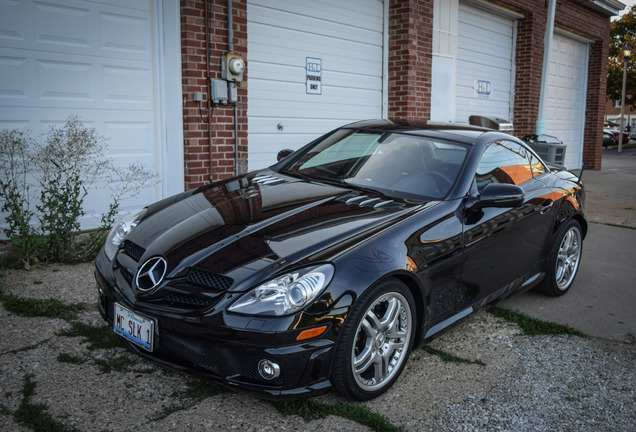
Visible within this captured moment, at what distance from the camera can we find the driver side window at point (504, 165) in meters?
3.89

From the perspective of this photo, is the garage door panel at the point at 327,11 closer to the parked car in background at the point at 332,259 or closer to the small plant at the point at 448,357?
the parked car in background at the point at 332,259

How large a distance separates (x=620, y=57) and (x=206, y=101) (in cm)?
3663

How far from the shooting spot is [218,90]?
6.74 m

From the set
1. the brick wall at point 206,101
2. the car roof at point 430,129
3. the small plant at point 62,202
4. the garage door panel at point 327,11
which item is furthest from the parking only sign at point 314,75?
the car roof at point 430,129

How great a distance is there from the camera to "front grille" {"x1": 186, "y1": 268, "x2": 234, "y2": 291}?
8.68ft

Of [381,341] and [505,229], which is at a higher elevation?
[505,229]

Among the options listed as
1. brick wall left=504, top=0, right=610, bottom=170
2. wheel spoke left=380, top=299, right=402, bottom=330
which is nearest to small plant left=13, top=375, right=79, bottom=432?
wheel spoke left=380, top=299, right=402, bottom=330

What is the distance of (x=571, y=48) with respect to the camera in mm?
15695

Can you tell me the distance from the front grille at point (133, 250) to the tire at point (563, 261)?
10.3 feet

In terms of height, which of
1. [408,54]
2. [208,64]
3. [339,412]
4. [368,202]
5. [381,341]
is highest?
[408,54]

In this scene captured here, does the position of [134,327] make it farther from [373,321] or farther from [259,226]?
[373,321]

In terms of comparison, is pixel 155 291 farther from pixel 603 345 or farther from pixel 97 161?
pixel 97 161

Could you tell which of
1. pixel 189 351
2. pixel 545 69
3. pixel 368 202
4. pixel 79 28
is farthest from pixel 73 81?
pixel 545 69

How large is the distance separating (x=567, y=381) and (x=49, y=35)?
5372mm
